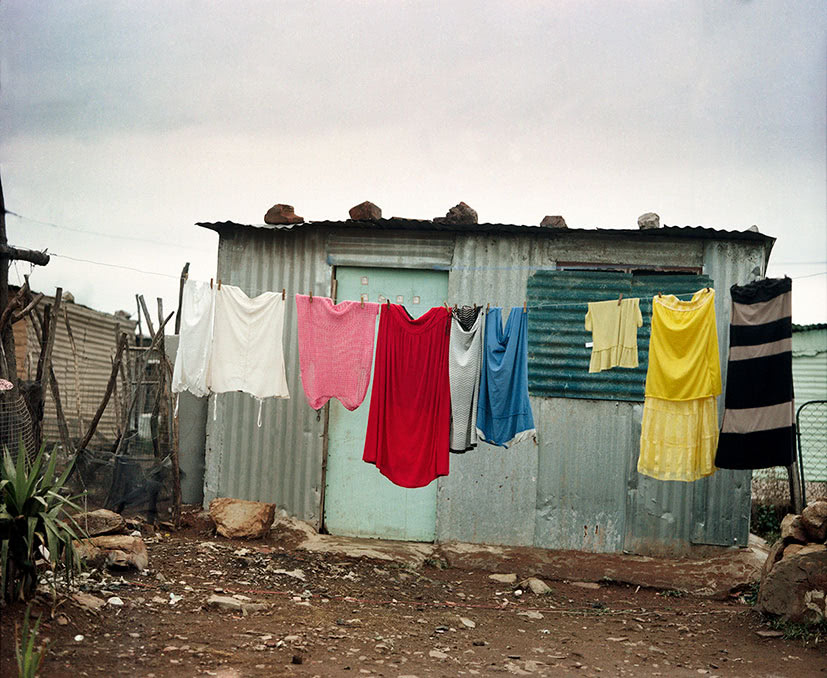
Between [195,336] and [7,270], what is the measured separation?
1.55m

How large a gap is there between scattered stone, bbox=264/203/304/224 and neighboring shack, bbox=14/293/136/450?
23.0ft

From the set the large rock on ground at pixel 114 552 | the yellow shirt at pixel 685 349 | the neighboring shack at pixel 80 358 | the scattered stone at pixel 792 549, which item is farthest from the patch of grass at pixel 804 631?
the neighboring shack at pixel 80 358

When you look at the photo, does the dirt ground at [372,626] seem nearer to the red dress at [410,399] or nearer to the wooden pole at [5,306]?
the red dress at [410,399]

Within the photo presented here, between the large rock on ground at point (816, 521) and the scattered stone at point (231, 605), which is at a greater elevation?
the large rock on ground at point (816, 521)

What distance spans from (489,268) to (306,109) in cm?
292

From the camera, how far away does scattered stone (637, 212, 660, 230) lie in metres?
8.09

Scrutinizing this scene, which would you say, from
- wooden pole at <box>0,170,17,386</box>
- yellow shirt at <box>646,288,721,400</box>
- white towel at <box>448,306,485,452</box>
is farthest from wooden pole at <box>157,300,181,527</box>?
yellow shirt at <box>646,288,721,400</box>

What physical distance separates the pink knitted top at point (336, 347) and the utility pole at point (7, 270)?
7.30 ft

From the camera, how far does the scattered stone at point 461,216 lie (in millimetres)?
8148

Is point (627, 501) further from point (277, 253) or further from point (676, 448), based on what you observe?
point (277, 253)

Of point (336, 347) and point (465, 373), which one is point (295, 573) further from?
point (465, 373)

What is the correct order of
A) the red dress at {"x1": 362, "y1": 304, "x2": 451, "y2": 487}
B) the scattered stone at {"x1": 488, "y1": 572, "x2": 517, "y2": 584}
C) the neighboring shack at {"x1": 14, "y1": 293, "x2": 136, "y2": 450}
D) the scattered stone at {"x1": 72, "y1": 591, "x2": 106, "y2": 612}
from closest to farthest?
the scattered stone at {"x1": 72, "y1": 591, "x2": 106, "y2": 612} → the red dress at {"x1": 362, "y1": 304, "x2": 451, "y2": 487} → the scattered stone at {"x1": 488, "y1": 572, "x2": 517, "y2": 584} → the neighboring shack at {"x1": 14, "y1": 293, "x2": 136, "y2": 450}

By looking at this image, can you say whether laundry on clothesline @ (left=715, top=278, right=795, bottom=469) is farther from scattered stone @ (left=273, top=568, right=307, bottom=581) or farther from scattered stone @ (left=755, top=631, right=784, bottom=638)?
scattered stone @ (left=273, top=568, right=307, bottom=581)

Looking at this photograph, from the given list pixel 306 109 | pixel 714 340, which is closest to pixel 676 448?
pixel 714 340
